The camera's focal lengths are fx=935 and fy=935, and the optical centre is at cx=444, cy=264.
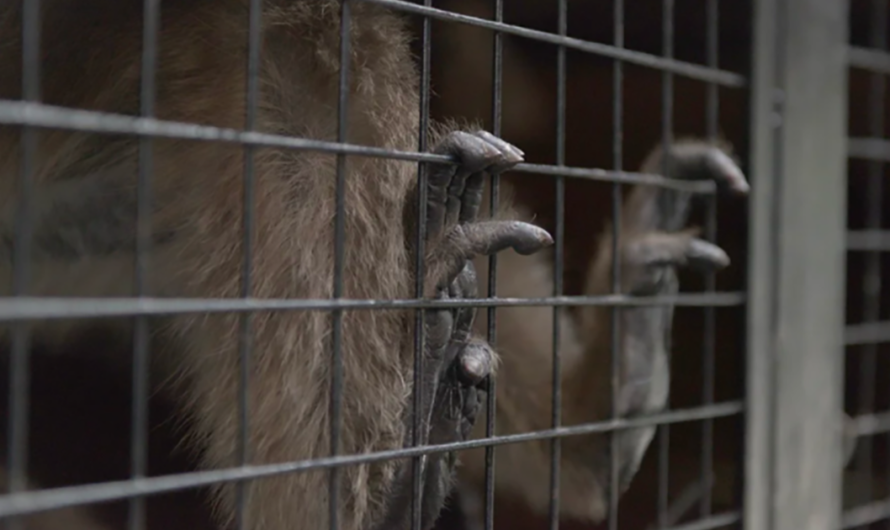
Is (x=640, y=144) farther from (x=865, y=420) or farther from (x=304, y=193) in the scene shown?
(x=304, y=193)

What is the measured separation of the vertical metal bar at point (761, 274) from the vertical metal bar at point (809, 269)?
0.01m

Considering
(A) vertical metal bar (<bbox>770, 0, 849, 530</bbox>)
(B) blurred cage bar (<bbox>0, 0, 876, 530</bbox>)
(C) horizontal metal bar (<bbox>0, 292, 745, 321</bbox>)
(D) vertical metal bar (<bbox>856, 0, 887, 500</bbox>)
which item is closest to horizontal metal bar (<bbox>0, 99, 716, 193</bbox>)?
(C) horizontal metal bar (<bbox>0, 292, 745, 321</bbox>)

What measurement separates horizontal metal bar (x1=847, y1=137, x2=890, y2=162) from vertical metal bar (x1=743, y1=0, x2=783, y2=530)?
0.89 ft

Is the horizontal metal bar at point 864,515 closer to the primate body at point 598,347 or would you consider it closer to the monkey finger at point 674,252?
the primate body at point 598,347

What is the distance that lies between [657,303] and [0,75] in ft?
2.94

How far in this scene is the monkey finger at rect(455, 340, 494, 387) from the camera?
1.08 metres

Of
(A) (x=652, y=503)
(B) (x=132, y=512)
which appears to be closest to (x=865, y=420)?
(A) (x=652, y=503)

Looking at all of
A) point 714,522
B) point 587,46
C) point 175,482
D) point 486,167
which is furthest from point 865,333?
point 175,482

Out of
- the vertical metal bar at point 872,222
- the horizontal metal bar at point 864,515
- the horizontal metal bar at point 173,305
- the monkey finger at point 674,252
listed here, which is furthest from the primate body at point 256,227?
the vertical metal bar at point 872,222

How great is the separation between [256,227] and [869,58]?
112 cm

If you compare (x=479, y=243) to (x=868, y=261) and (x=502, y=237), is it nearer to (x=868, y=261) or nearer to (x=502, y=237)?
(x=502, y=237)

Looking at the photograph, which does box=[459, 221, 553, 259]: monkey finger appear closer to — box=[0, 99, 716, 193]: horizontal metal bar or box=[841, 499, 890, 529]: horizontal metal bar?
box=[0, 99, 716, 193]: horizontal metal bar

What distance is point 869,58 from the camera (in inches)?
64.6

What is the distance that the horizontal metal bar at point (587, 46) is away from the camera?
0.91m
